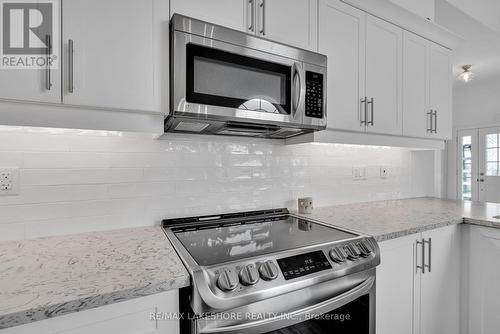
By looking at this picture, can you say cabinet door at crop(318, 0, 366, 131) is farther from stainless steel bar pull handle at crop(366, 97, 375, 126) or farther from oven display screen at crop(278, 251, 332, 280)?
oven display screen at crop(278, 251, 332, 280)

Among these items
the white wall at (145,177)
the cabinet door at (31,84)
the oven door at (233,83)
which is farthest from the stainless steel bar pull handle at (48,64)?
the oven door at (233,83)

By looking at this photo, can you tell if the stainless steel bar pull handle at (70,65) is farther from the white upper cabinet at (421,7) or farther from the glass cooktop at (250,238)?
the white upper cabinet at (421,7)

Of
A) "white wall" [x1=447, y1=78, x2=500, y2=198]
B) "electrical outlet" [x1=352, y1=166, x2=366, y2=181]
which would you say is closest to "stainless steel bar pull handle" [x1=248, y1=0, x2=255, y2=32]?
"electrical outlet" [x1=352, y1=166, x2=366, y2=181]

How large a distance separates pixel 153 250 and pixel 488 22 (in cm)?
369

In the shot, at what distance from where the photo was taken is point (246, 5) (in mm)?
1300

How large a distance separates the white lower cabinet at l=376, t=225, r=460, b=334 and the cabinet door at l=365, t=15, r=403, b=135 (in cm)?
74

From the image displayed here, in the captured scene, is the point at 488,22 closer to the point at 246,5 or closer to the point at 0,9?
the point at 246,5

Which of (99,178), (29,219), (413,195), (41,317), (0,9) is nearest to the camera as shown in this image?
(41,317)

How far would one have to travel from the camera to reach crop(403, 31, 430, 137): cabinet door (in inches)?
75.5

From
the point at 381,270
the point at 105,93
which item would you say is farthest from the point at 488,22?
the point at 105,93

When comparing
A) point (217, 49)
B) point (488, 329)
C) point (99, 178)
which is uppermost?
point (217, 49)

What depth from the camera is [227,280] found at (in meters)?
0.84

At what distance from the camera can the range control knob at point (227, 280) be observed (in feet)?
2.70

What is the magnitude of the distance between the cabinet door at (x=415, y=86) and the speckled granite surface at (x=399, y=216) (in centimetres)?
56
